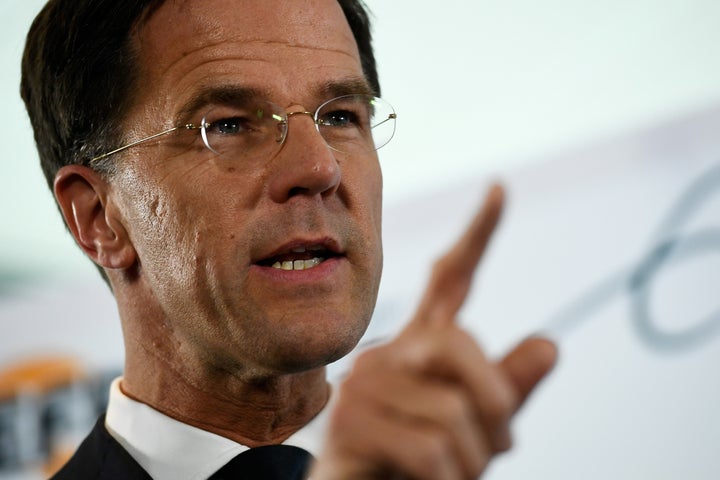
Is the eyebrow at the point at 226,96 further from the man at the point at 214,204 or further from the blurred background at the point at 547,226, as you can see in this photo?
the blurred background at the point at 547,226

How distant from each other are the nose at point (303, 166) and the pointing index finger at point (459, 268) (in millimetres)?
405

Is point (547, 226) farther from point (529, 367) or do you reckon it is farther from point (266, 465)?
point (529, 367)

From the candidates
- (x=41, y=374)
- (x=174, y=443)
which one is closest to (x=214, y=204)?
(x=174, y=443)

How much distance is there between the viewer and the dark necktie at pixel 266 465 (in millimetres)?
1315

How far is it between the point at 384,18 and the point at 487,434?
75.9 inches

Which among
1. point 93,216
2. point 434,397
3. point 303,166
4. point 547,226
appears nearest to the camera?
point 434,397

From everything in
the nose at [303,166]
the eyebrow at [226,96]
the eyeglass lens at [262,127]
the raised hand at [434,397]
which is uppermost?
the eyebrow at [226,96]

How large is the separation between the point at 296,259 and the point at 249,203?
11cm

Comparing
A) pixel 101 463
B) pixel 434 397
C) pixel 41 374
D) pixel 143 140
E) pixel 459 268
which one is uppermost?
pixel 143 140

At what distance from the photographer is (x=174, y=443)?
54.4 inches

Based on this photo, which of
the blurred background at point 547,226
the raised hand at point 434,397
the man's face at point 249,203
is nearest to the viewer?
the raised hand at point 434,397

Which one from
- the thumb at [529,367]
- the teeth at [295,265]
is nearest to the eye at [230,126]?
the teeth at [295,265]

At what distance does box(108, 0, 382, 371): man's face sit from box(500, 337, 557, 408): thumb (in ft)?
1.35

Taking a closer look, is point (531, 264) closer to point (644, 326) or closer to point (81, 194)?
point (644, 326)
